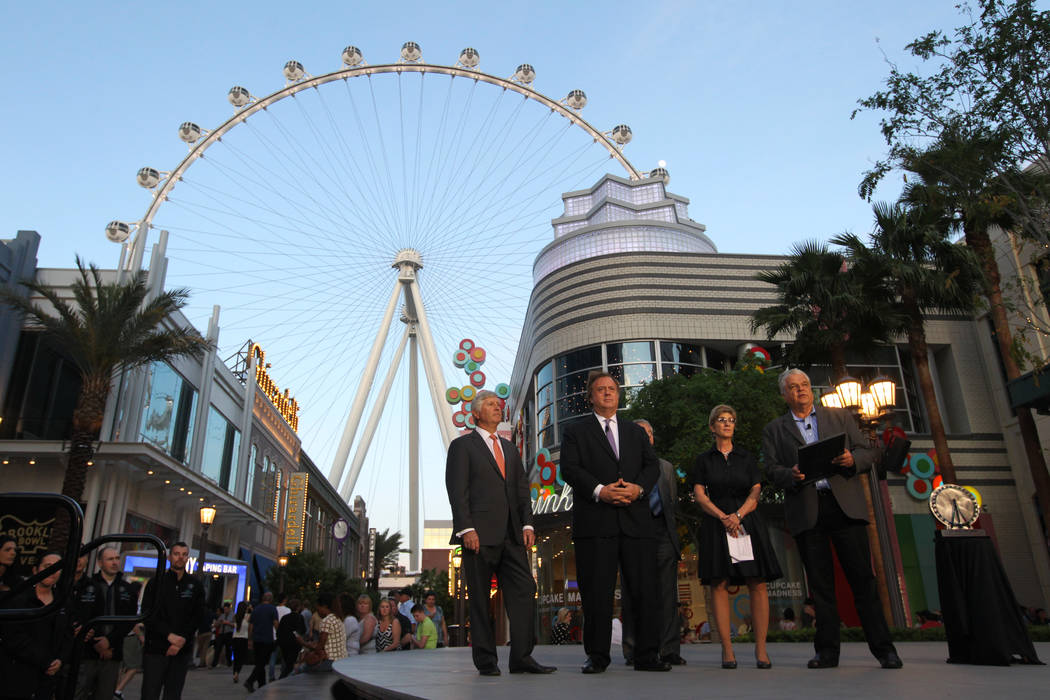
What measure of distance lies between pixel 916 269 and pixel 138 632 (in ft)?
64.2

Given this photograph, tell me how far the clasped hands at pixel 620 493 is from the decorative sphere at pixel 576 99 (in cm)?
3938

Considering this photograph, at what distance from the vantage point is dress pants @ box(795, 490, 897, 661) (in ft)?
17.2

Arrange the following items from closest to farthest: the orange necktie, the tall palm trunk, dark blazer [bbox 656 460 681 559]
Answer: the orange necktie, dark blazer [bbox 656 460 681 559], the tall palm trunk

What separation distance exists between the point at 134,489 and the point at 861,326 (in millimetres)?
24493

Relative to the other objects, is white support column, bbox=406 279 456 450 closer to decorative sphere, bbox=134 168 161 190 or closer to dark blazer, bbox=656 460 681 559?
decorative sphere, bbox=134 168 161 190

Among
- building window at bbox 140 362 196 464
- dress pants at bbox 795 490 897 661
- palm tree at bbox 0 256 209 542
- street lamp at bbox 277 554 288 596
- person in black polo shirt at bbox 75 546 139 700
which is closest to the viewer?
dress pants at bbox 795 490 897 661

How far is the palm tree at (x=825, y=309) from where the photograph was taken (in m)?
21.2

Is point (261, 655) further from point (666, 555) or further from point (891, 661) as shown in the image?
point (891, 661)

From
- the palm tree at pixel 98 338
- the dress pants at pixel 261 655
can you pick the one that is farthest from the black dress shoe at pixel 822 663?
the palm tree at pixel 98 338

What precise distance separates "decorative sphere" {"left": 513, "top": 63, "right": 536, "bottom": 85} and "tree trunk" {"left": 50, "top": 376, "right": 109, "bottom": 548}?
2766cm

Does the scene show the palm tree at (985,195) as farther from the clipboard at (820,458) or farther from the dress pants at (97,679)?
the dress pants at (97,679)

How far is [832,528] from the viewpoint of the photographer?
5.47 m

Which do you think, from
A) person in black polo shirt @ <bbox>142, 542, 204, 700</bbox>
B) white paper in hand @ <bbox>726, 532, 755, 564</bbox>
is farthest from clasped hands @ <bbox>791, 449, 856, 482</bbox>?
person in black polo shirt @ <bbox>142, 542, 204, 700</bbox>

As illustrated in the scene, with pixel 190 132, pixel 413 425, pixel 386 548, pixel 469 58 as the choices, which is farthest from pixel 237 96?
pixel 386 548
